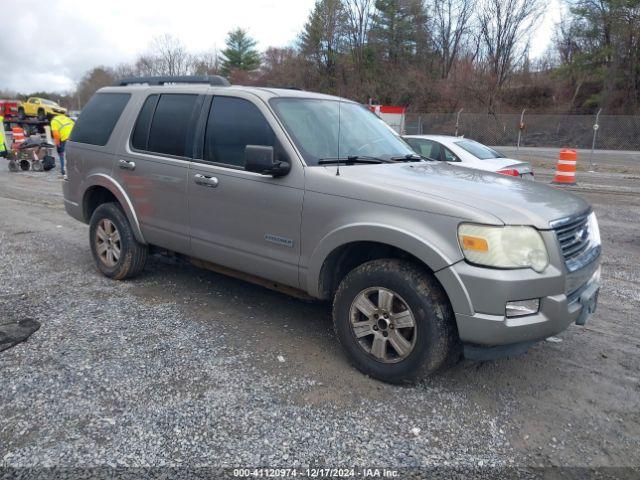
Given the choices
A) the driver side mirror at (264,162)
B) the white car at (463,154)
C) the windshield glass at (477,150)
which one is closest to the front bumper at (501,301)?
the driver side mirror at (264,162)

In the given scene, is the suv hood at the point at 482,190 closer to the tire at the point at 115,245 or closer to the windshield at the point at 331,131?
the windshield at the point at 331,131

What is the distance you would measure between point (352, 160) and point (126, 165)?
2342 millimetres

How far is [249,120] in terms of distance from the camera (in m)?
4.19

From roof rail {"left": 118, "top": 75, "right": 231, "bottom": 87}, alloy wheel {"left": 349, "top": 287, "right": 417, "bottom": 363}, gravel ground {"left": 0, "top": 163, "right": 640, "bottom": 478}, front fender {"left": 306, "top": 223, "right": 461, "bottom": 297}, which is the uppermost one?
roof rail {"left": 118, "top": 75, "right": 231, "bottom": 87}

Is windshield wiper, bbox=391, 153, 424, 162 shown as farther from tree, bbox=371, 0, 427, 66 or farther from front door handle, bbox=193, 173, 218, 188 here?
tree, bbox=371, 0, 427, 66

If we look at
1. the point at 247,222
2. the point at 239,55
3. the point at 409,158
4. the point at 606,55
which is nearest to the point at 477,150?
the point at 409,158

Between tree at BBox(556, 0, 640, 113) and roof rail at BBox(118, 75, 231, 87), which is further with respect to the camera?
tree at BBox(556, 0, 640, 113)

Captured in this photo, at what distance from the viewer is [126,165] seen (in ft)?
16.5

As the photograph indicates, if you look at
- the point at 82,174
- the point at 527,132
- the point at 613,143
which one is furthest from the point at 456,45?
the point at 82,174

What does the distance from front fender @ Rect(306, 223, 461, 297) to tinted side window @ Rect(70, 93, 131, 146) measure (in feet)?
9.56

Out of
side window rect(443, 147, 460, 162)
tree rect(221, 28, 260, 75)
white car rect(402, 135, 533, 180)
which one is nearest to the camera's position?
white car rect(402, 135, 533, 180)

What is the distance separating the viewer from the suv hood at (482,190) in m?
3.12

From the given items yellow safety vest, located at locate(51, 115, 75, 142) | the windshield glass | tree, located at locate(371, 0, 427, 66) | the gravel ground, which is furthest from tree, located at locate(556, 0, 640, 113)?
the gravel ground

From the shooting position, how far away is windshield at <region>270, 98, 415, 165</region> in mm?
3990
